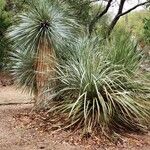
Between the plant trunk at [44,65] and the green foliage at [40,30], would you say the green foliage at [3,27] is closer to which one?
the green foliage at [40,30]

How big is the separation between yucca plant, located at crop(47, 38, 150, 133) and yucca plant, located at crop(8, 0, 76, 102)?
0.60m

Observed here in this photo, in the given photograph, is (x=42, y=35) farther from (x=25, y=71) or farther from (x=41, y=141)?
(x=41, y=141)

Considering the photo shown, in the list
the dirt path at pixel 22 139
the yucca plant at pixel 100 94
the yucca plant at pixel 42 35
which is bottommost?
the dirt path at pixel 22 139

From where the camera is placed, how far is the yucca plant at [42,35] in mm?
8797

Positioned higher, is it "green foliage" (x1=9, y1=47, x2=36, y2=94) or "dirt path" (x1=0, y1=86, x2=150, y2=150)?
"green foliage" (x1=9, y1=47, x2=36, y2=94)

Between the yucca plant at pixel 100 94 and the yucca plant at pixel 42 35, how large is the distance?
60 cm

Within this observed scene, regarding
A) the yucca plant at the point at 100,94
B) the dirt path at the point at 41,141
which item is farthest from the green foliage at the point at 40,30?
the dirt path at the point at 41,141

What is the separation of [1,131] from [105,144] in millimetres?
A: 1759

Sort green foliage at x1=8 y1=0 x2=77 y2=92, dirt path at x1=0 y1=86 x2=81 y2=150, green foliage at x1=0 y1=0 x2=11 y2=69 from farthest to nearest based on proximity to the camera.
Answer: green foliage at x1=0 y1=0 x2=11 y2=69 < green foliage at x1=8 y1=0 x2=77 y2=92 < dirt path at x1=0 y1=86 x2=81 y2=150

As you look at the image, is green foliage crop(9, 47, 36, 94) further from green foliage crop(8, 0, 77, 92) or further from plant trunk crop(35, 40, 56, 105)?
plant trunk crop(35, 40, 56, 105)

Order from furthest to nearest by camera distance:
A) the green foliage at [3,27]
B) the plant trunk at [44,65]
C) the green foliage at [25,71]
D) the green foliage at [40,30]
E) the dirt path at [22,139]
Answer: the green foliage at [3,27]
the green foliage at [25,71]
the green foliage at [40,30]
the plant trunk at [44,65]
the dirt path at [22,139]

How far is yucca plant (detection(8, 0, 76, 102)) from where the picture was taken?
346 inches

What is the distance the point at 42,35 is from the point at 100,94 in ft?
6.20

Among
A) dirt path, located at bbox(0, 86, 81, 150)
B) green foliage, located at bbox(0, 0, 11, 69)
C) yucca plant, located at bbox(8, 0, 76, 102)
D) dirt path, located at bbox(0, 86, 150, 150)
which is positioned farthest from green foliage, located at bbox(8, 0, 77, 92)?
green foliage, located at bbox(0, 0, 11, 69)
